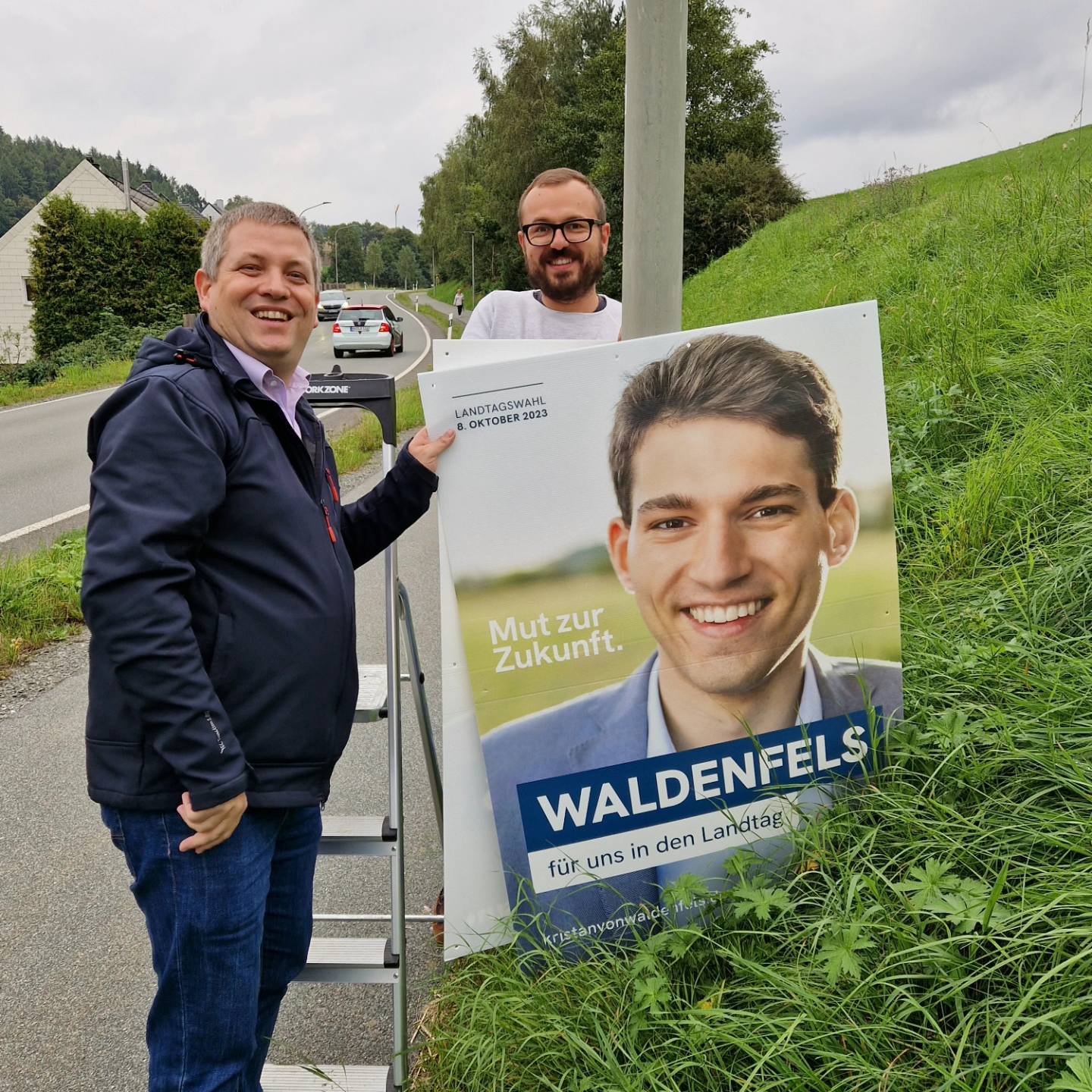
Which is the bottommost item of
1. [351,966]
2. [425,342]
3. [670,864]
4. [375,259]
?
[351,966]

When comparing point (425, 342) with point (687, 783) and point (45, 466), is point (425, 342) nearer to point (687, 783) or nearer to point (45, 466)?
point (45, 466)

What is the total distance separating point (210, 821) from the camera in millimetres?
1769

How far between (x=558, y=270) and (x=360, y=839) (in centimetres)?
192

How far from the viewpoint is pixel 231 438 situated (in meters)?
1.84

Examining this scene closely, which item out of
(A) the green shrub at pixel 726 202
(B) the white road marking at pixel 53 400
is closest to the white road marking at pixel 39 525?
(B) the white road marking at pixel 53 400

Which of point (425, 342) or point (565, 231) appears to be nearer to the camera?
point (565, 231)

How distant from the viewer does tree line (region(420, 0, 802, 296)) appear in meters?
28.5

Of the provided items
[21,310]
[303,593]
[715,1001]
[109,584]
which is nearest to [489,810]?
[715,1001]

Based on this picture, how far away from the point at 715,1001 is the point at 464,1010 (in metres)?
0.72

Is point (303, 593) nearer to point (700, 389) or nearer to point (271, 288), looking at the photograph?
point (271, 288)

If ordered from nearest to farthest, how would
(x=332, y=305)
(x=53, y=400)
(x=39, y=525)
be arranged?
1. (x=39, y=525)
2. (x=53, y=400)
3. (x=332, y=305)

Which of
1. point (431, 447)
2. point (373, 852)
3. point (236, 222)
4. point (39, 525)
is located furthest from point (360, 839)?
point (39, 525)

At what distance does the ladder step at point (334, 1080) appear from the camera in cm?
239

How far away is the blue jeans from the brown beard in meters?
1.97
